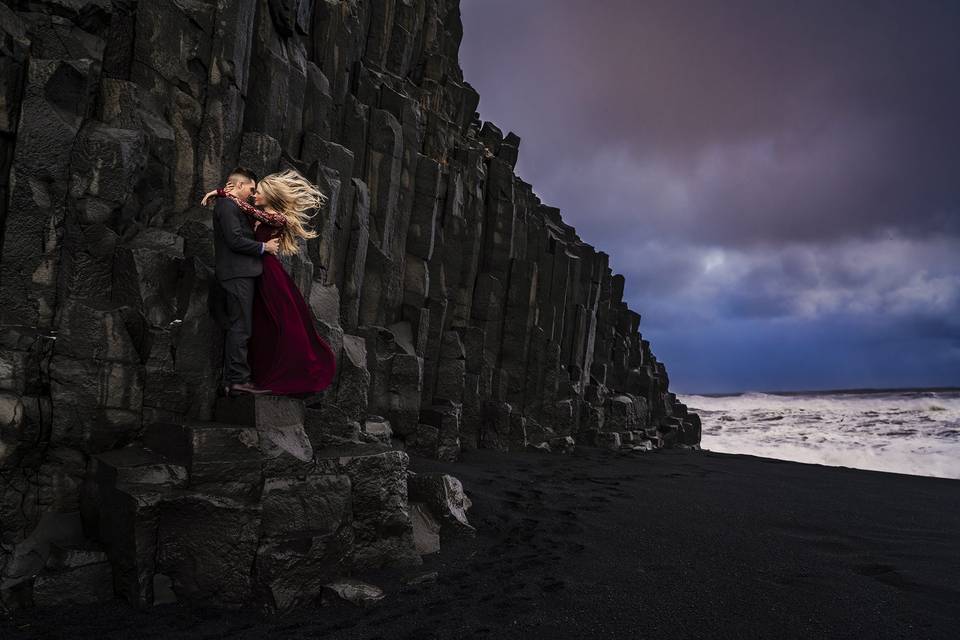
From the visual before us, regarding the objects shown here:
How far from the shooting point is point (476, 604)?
14.9 ft

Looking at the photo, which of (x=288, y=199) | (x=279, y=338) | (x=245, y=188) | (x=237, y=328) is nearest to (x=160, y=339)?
(x=237, y=328)

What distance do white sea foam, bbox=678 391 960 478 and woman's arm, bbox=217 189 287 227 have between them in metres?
25.9

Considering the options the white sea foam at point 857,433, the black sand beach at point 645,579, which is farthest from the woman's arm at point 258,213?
the white sea foam at point 857,433

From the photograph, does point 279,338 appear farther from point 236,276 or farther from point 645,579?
point 645,579

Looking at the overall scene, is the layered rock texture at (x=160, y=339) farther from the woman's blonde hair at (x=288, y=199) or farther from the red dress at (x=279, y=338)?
the woman's blonde hair at (x=288, y=199)

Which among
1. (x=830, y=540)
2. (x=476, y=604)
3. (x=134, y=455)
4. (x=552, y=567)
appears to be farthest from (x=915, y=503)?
(x=134, y=455)

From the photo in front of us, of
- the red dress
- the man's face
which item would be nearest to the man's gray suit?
the red dress

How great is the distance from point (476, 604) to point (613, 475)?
26.6ft

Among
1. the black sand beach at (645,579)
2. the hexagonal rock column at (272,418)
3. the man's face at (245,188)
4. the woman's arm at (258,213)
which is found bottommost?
the black sand beach at (645,579)

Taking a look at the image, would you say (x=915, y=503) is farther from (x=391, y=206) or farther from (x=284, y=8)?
(x=284, y=8)

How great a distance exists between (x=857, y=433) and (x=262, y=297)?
34622 millimetres

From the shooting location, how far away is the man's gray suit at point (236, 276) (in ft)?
15.7

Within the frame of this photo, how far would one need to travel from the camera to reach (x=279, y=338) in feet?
16.3

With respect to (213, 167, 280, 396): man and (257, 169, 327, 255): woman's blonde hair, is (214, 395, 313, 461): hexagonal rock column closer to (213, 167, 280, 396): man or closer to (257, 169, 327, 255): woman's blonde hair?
(213, 167, 280, 396): man
